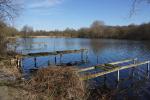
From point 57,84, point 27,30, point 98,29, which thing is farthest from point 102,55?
point 27,30

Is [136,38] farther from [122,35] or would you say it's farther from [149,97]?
[149,97]

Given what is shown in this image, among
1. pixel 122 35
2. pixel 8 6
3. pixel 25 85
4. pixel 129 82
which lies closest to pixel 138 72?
pixel 129 82

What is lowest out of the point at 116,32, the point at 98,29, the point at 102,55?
the point at 102,55

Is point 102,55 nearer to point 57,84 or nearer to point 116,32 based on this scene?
point 57,84

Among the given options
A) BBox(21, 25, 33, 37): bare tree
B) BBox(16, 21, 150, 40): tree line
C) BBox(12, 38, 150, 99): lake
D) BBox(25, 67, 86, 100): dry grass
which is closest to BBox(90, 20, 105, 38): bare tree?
BBox(16, 21, 150, 40): tree line

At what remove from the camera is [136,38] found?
295 feet

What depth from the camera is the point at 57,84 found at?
9.54 metres

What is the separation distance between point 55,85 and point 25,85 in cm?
135

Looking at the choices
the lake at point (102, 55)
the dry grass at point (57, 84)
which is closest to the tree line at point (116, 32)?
the lake at point (102, 55)

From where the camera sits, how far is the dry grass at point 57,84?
9.17 meters

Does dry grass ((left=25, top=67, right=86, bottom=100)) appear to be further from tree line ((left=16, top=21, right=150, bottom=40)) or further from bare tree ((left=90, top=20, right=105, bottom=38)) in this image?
bare tree ((left=90, top=20, right=105, bottom=38))

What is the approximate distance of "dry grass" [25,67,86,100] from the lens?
917cm

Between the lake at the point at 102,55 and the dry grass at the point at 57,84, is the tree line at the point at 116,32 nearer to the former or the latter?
the lake at the point at 102,55

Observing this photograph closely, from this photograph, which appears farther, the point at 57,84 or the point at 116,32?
the point at 116,32
